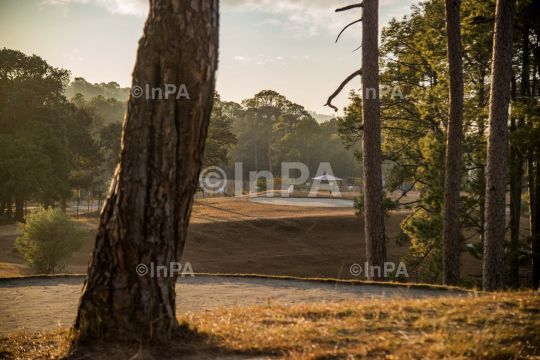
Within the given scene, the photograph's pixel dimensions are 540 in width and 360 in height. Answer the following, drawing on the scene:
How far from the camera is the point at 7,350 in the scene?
3850 mm

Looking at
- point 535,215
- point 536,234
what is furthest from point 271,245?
point 536,234

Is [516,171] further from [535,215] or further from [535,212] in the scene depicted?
[535,215]

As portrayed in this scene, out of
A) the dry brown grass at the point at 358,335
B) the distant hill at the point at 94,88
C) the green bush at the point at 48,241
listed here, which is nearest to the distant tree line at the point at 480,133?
the dry brown grass at the point at 358,335

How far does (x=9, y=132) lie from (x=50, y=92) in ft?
13.6

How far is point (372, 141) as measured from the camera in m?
9.80

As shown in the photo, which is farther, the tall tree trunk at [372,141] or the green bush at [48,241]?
the green bush at [48,241]

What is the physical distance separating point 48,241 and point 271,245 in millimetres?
9910

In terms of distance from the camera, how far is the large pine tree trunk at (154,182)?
12.1ft

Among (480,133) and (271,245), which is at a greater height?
(480,133)

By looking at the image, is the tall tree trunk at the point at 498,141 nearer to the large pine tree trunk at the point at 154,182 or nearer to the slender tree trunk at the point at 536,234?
the slender tree trunk at the point at 536,234

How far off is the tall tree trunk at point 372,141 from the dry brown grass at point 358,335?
206 inches

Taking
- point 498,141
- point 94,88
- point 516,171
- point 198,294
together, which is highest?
point 94,88

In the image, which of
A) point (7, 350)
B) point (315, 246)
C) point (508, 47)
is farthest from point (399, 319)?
point (315, 246)

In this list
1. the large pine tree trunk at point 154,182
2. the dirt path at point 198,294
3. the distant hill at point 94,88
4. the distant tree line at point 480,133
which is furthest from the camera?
the distant hill at point 94,88
